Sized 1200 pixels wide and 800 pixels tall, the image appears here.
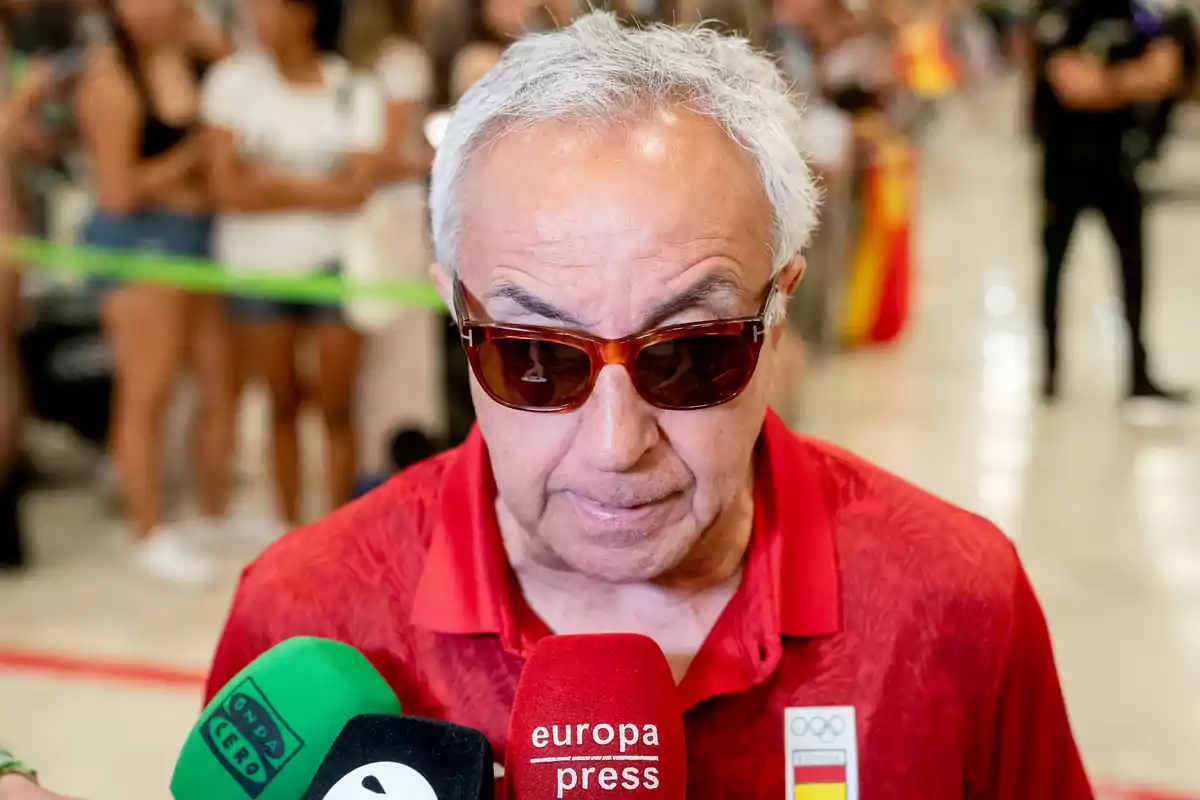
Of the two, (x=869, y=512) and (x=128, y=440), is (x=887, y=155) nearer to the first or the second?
(x=128, y=440)

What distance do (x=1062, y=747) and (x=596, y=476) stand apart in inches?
23.9

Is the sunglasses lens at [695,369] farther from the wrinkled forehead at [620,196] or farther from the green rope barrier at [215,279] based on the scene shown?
the green rope barrier at [215,279]

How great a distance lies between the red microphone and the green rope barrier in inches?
106

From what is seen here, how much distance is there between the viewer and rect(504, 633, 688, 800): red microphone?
Answer: 3.59 feet

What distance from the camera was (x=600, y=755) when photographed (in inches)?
43.5

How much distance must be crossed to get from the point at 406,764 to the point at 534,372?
379mm

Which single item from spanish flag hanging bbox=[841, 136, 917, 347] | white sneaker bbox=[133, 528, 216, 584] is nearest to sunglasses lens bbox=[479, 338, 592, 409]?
white sneaker bbox=[133, 528, 216, 584]

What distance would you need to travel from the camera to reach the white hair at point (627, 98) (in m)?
1.24

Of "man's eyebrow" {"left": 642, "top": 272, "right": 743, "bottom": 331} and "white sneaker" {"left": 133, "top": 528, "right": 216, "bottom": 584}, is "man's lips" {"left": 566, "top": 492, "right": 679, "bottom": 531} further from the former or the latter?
"white sneaker" {"left": 133, "top": 528, "right": 216, "bottom": 584}

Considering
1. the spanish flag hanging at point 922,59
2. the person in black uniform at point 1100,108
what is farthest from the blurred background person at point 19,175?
the spanish flag hanging at point 922,59

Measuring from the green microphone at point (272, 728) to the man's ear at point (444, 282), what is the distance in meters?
0.39

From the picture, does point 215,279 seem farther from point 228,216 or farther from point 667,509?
point 667,509

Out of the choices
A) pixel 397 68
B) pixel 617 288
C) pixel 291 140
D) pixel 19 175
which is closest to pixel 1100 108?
pixel 397 68

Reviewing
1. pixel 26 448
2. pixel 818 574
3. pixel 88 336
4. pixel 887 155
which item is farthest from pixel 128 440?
pixel 887 155
